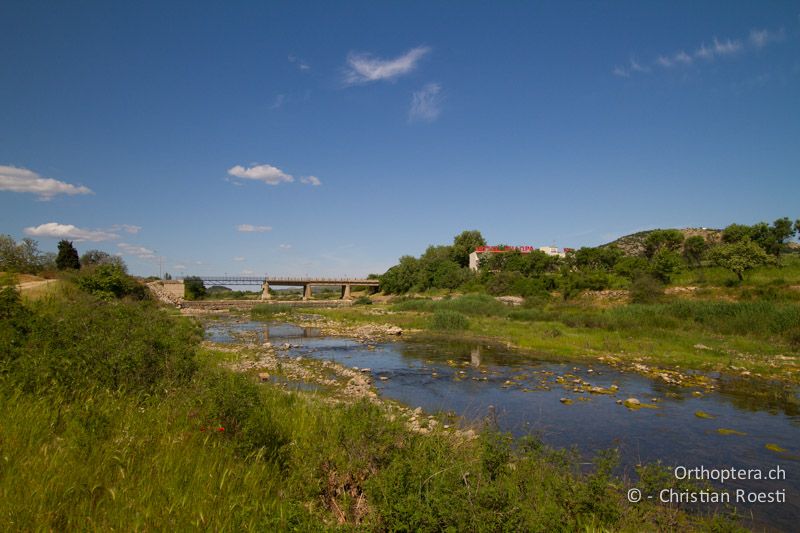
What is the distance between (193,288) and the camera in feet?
305

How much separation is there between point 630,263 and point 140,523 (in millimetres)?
74187

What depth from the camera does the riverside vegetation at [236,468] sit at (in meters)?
3.85

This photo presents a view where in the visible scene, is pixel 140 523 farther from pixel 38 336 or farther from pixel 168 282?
pixel 168 282

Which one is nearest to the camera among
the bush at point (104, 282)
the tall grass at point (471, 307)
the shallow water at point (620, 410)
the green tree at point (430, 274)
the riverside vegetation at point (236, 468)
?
the riverside vegetation at point (236, 468)

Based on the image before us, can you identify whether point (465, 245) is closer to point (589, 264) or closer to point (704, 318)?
point (589, 264)

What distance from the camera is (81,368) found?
24.7 ft

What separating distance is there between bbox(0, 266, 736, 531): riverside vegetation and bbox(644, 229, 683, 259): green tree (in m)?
91.0

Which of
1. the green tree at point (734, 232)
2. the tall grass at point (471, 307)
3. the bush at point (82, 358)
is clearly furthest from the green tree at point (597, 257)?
the bush at point (82, 358)

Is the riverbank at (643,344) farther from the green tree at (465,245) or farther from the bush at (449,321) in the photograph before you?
the green tree at (465,245)

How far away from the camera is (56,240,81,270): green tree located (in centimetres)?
5603

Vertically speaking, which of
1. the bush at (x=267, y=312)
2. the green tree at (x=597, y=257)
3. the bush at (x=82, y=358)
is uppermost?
the green tree at (x=597, y=257)

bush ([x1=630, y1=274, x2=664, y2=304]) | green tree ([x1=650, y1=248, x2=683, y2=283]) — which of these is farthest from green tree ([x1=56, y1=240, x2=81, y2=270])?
green tree ([x1=650, y1=248, x2=683, y2=283])

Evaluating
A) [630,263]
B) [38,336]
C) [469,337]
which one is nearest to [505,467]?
[38,336]

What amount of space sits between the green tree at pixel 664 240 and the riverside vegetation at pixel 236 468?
9100 centimetres
